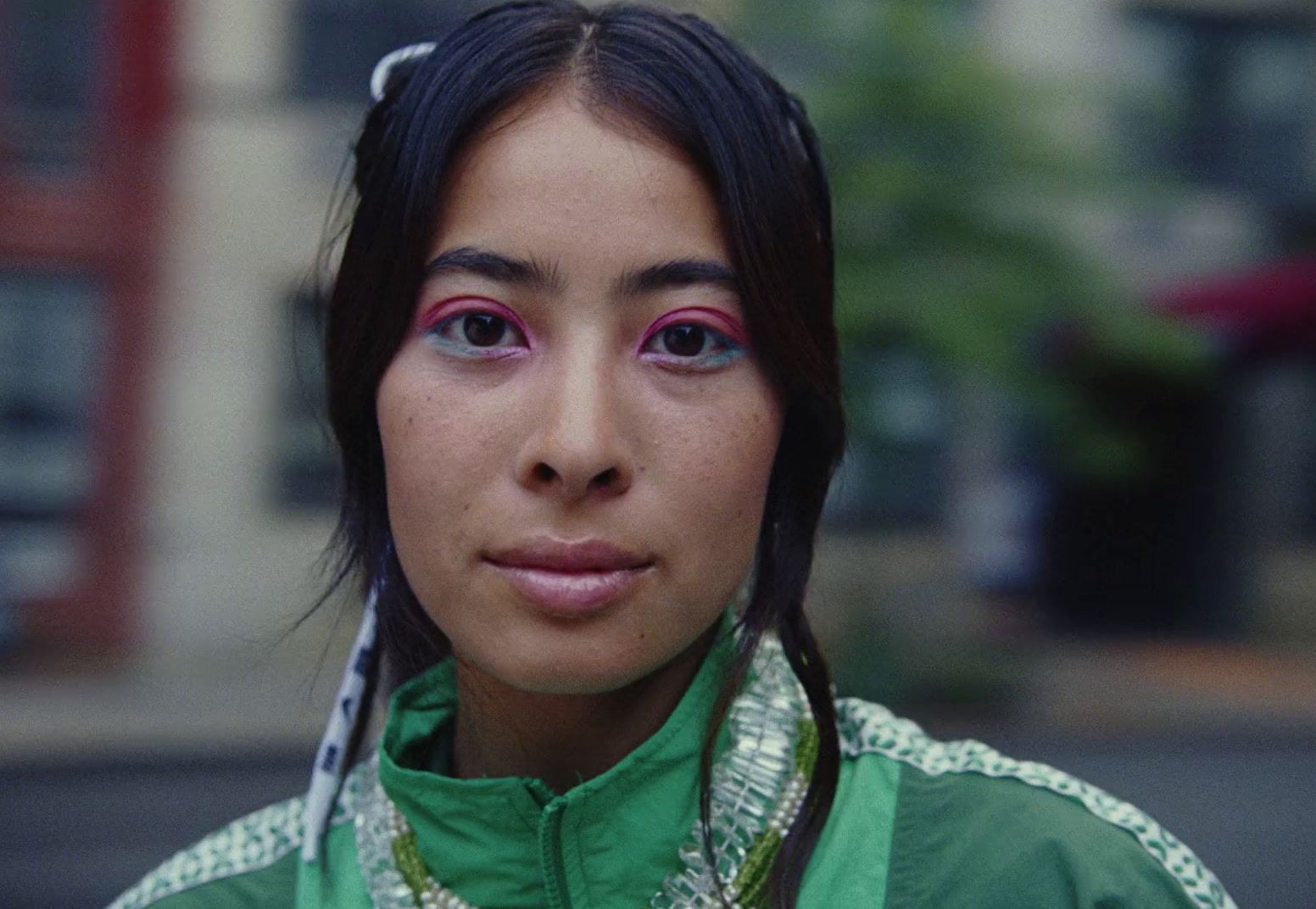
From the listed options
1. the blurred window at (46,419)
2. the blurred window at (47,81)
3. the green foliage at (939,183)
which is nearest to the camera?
the green foliage at (939,183)

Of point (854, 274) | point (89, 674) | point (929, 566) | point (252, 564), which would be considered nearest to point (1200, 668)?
point (929, 566)

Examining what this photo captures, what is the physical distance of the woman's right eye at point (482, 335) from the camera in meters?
1.47

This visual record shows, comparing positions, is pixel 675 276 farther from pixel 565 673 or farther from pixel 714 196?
pixel 565 673

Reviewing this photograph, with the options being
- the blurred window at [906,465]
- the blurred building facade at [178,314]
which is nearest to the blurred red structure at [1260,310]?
the blurred building facade at [178,314]

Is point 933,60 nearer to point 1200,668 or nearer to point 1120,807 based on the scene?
point 1200,668

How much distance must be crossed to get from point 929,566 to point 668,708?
12.1m

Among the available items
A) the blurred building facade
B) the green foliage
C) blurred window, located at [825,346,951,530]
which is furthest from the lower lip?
the blurred building facade

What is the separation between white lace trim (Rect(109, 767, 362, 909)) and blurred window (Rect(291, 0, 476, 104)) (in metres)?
10.7

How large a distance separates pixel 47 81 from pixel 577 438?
1149 centimetres

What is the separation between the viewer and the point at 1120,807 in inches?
59.1

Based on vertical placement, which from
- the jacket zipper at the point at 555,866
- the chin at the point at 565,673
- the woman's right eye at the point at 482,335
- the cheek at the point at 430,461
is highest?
the woman's right eye at the point at 482,335

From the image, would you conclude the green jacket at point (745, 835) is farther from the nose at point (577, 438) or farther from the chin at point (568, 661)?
the nose at point (577, 438)

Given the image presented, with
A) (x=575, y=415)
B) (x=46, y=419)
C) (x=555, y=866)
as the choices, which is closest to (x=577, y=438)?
(x=575, y=415)

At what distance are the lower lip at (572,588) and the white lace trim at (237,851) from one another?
1.38 ft
